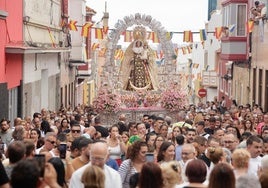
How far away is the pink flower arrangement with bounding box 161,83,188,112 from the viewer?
35.6m

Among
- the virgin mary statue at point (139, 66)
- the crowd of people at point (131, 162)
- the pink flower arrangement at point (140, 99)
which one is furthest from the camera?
the virgin mary statue at point (139, 66)

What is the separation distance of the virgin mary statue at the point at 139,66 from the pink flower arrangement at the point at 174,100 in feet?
23.0

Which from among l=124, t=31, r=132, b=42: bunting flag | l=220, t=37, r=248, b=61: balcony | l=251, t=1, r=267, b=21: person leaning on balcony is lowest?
l=220, t=37, r=248, b=61: balcony

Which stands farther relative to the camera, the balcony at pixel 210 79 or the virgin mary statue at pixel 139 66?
the balcony at pixel 210 79

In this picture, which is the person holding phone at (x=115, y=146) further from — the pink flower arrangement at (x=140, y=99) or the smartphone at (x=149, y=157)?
the pink flower arrangement at (x=140, y=99)

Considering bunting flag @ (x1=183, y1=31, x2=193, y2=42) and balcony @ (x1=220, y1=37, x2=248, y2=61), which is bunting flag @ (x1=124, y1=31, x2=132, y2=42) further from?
balcony @ (x1=220, y1=37, x2=248, y2=61)

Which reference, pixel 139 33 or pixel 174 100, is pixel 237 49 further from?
pixel 174 100

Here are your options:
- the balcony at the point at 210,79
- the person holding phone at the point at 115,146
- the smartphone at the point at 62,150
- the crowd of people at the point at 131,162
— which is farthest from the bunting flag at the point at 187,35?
the smartphone at the point at 62,150

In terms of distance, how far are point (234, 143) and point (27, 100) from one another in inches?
814

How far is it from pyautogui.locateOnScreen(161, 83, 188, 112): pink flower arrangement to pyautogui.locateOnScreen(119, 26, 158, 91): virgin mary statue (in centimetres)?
701

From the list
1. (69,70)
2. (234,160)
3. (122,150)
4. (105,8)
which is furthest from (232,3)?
(105,8)

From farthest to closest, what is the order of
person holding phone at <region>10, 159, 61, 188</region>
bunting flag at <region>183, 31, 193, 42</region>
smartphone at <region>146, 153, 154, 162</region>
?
bunting flag at <region>183, 31, 193, 42</region>, smartphone at <region>146, 153, 154, 162</region>, person holding phone at <region>10, 159, 61, 188</region>

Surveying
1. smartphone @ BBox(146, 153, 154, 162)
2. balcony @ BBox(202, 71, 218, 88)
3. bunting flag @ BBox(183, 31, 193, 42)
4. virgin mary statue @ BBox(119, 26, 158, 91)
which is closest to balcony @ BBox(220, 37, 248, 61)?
bunting flag @ BBox(183, 31, 193, 42)

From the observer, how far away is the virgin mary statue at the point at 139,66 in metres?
43.7
